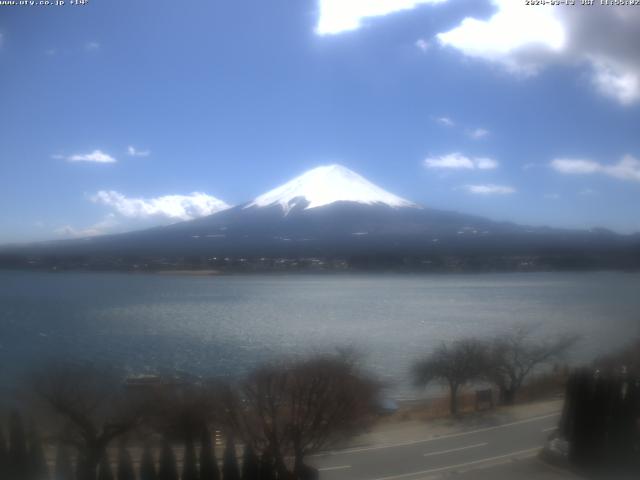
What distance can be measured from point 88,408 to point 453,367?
8.73 feet

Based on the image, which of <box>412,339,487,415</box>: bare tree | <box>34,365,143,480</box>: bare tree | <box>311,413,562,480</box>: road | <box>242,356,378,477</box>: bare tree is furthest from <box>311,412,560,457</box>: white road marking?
<box>34,365,143,480</box>: bare tree

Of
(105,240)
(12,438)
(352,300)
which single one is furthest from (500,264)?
(12,438)

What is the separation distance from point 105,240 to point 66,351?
58.2 inches

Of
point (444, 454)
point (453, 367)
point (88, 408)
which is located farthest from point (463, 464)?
point (88, 408)

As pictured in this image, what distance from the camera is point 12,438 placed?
304 centimetres

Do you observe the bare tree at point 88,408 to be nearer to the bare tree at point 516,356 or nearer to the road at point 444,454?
the road at point 444,454

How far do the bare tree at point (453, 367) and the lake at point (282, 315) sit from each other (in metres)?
0.12

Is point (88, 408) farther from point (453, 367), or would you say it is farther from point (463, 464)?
point (453, 367)

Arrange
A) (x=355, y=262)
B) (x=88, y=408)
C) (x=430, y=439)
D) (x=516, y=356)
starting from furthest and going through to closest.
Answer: (x=355, y=262)
(x=516, y=356)
(x=430, y=439)
(x=88, y=408)

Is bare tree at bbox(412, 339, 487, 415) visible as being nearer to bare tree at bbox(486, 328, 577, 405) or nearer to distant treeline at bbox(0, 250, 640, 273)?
bare tree at bbox(486, 328, 577, 405)

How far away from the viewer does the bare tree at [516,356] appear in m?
4.11

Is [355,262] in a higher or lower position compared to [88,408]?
higher

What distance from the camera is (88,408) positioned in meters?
3.15

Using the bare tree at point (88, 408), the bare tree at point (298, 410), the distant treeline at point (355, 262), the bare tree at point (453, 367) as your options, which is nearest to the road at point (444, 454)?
the bare tree at point (298, 410)
